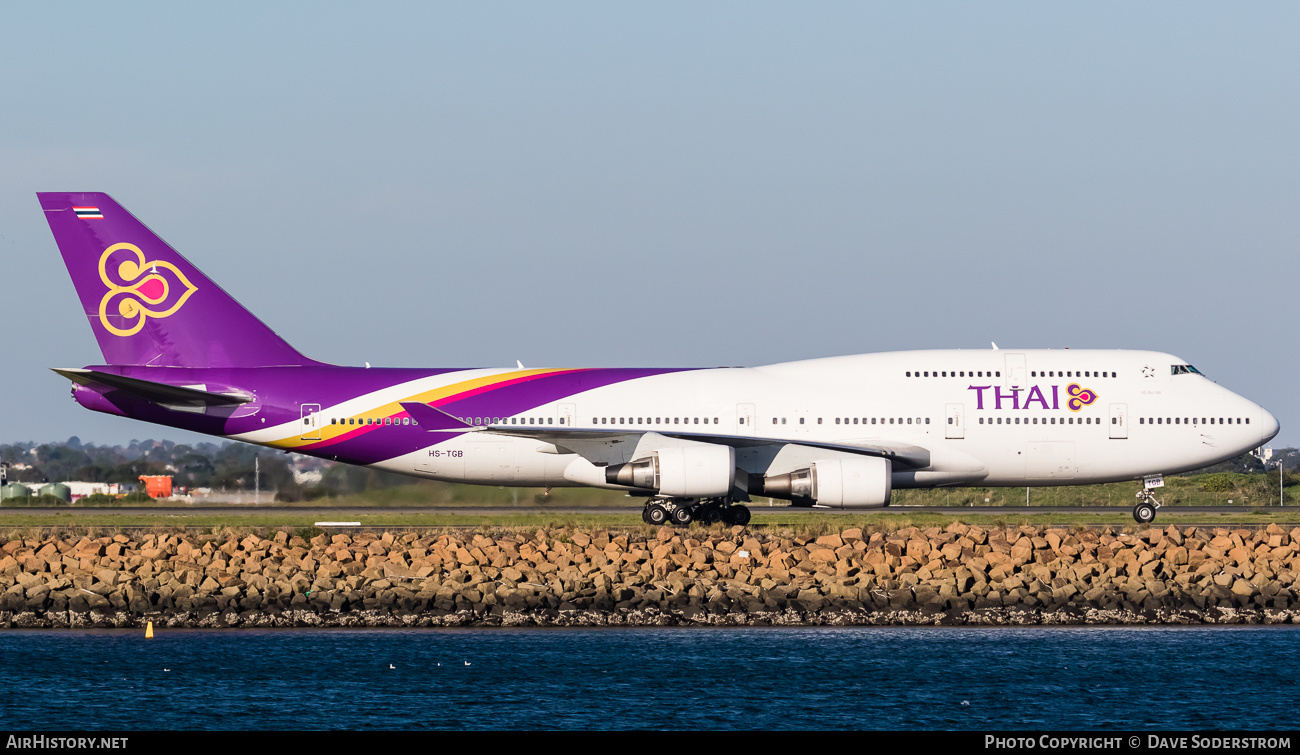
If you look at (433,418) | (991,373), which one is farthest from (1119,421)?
(433,418)

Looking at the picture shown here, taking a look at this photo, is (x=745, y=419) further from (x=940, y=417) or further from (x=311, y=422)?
(x=311, y=422)

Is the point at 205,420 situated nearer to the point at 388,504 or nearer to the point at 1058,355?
the point at 388,504

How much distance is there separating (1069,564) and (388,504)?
2045 centimetres

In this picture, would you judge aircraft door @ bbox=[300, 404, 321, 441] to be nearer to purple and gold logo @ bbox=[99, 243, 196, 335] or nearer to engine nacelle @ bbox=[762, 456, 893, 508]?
purple and gold logo @ bbox=[99, 243, 196, 335]

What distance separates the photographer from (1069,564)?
28.0m

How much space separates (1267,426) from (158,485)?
3356 centimetres

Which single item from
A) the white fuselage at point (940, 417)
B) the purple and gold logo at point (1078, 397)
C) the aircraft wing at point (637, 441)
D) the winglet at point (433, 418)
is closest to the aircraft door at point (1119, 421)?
the white fuselage at point (940, 417)

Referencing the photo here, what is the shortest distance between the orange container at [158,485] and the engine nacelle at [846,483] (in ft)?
78.0

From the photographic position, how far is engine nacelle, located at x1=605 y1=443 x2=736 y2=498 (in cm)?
3331

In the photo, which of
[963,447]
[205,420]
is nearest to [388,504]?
[205,420]

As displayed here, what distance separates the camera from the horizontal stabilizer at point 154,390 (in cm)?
3441

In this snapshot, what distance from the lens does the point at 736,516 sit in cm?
3509

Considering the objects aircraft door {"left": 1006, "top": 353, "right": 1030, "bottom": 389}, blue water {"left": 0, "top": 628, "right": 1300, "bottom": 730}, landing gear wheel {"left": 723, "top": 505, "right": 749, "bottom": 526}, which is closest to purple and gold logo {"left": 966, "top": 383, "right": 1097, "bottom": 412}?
aircraft door {"left": 1006, "top": 353, "right": 1030, "bottom": 389}

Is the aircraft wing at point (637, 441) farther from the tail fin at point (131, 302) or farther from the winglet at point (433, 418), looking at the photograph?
the tail fin at point (131, 302)
